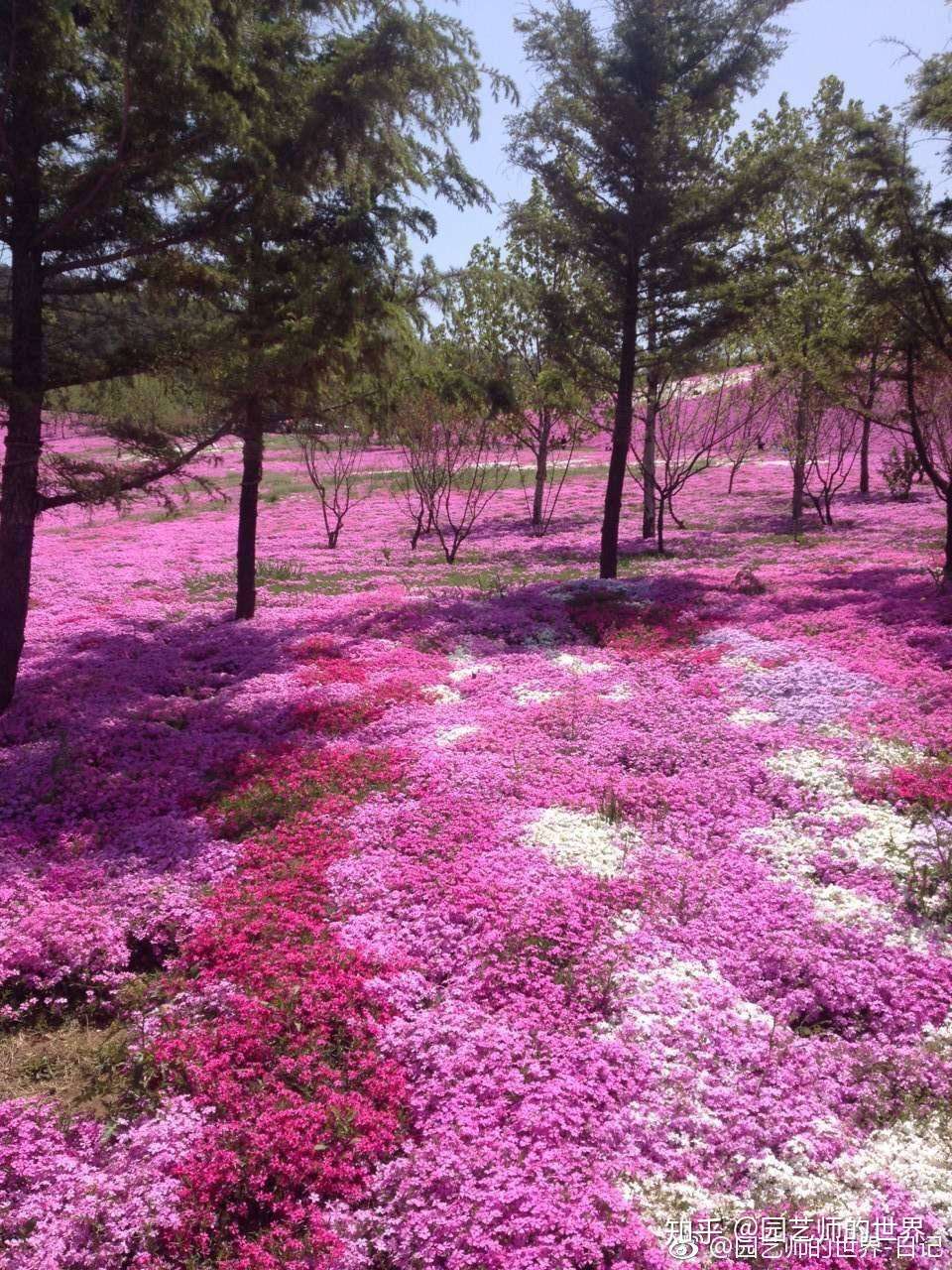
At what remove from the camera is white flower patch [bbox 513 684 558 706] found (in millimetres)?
11070

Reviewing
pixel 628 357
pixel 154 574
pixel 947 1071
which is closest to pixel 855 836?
pixel 947 1071

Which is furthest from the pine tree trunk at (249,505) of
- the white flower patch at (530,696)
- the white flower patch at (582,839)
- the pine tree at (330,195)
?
the white flower patch at (582,839)

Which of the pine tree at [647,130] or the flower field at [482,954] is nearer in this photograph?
the flower field at [482,954]

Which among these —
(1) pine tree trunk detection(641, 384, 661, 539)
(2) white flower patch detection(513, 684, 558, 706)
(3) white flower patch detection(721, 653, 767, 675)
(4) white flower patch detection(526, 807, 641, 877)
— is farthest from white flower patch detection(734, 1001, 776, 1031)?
(1) pine tree trunk detection(641, 384, 661, 539)

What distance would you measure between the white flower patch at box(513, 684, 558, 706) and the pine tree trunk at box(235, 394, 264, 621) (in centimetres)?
571

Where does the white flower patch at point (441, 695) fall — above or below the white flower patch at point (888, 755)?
below

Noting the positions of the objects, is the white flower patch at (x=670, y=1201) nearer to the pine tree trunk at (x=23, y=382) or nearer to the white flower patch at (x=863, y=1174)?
the white flower patch at (x=863, y=1174)

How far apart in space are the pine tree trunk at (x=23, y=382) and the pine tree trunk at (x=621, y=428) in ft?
36.4

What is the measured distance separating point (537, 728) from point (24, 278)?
27.8ft

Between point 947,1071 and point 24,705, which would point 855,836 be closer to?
point 947,1071

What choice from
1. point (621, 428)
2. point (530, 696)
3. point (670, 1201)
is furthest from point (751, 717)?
point (621, 428)

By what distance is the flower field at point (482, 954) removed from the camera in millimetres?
4168

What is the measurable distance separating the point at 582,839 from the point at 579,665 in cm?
520

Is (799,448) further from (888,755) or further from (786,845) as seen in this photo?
(786,845)
